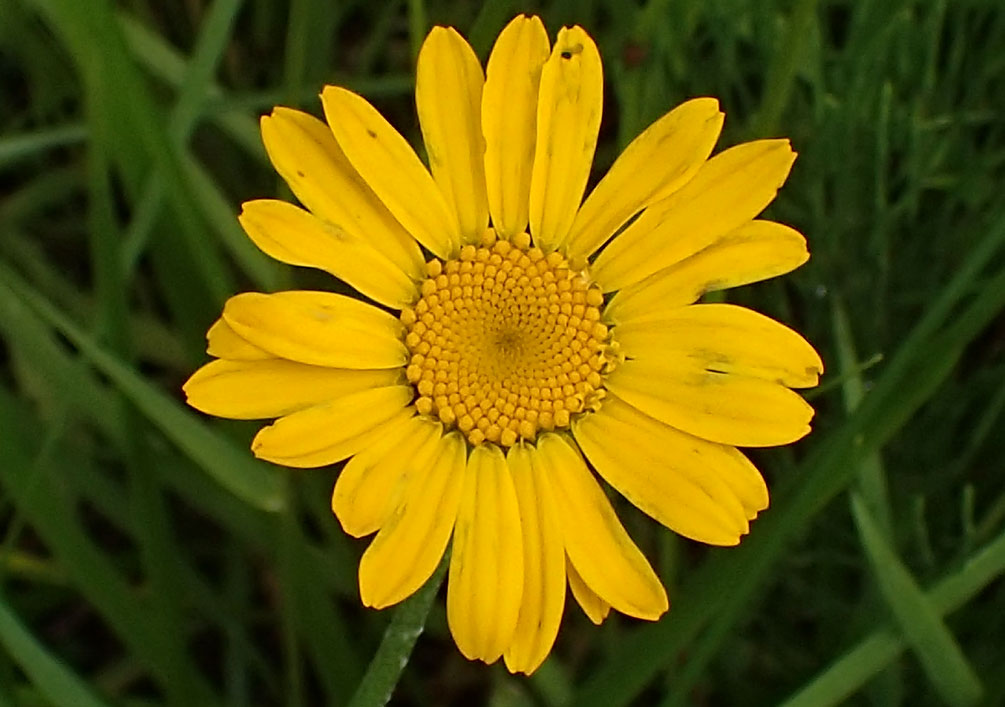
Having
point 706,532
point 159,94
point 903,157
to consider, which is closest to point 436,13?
point 159,94

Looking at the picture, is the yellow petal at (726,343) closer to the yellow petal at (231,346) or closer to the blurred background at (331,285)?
the blurred background at (331,285)

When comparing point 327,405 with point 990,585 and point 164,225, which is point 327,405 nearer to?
point 164,225

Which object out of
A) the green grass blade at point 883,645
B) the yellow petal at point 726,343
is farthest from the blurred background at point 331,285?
the yellow petal at point 726,343

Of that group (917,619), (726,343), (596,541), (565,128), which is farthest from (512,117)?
(917,619)

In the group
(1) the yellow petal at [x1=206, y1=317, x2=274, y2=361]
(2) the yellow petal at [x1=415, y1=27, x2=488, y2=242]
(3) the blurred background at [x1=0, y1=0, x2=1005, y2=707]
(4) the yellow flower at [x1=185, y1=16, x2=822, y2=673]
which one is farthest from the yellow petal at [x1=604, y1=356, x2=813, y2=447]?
(1) the yellow petal at [x1=206, y1=317, x2=274, y2=361]

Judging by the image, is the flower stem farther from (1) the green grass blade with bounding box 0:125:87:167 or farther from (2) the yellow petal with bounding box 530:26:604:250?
(1) the green grass blade with bounding box 0:125:87:167
